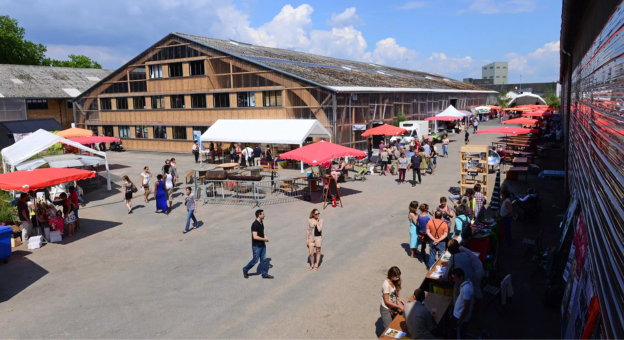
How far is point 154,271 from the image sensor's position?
10.6 metres

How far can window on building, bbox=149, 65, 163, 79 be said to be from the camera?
3616 cm

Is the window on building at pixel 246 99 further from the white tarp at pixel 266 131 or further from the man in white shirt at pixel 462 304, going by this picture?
the man in white shirt at pixel 462 304

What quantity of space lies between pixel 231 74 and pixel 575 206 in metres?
26.4

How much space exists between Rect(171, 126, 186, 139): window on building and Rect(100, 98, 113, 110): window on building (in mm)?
8633

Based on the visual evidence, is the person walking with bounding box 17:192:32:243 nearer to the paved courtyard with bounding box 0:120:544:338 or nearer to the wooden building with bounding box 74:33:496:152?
the paved courtyard with bounding box 0:120:544:338

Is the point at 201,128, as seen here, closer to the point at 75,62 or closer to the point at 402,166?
the point at 402,166

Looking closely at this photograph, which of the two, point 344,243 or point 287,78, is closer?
point 344,243

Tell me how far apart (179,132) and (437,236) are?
3017 cm

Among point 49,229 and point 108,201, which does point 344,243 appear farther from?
point 108,201

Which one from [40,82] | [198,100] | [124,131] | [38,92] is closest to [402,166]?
[198,100]

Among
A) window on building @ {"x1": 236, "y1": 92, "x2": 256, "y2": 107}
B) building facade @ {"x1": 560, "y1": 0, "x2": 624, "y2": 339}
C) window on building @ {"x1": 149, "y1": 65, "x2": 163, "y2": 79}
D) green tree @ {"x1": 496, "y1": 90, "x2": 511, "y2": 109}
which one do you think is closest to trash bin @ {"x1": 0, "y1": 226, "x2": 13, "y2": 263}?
building facade @ {"x1": 560, "y1": 0, "x2": 624, "y2": 339}

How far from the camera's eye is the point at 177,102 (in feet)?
118

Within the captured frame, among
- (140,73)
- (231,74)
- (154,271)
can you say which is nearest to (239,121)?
(231,74)

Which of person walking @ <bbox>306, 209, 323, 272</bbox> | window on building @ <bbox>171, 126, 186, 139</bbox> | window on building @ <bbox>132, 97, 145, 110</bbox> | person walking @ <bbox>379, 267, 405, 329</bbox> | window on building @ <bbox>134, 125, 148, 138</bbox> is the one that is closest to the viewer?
person walking @ <bbox>379, 267, 405, 329</bbox>
